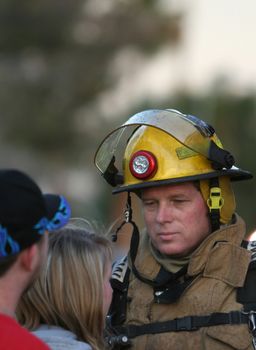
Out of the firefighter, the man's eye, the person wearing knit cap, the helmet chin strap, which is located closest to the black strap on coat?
the firefighter

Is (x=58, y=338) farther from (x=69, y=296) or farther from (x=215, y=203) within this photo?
(x=215, y=203)

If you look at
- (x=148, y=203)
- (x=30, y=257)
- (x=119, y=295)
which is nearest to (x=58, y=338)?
(x=30, y=257)

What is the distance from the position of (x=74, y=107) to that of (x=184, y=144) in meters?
28.1

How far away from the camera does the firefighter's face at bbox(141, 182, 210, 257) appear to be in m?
4.47

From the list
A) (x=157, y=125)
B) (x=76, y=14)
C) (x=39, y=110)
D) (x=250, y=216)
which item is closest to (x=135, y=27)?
(x=76, y=14)

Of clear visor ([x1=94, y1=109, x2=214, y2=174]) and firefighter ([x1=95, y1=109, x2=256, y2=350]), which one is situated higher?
clear visor ([x1=94, y1=109, x2=214, y2=174])

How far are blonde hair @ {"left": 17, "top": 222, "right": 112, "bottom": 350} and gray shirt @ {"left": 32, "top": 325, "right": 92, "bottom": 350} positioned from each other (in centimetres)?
4

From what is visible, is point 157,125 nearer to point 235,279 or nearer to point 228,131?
point 235,279

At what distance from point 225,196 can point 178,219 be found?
1.03ft

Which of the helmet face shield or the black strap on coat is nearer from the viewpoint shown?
the black strap on coat

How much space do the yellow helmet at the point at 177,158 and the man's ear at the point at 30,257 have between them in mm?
1513

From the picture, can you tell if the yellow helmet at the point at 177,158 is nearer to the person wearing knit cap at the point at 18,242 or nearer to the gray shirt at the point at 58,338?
the gray shirt at the point at 58,338

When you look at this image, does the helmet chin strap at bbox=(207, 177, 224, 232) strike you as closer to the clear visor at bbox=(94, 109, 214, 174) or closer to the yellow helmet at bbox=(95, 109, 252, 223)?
the yellow helmet at bbox=(95, 109, 252, 223)

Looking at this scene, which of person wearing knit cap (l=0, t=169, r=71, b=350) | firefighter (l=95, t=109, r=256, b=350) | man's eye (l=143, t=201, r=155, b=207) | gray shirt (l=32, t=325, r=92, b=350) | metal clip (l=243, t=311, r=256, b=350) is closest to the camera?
person wearing knit cap (l=0, t=169, r=71, b=350)
